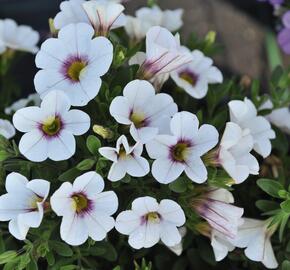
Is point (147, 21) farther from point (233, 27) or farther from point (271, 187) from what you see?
point (233, 27)

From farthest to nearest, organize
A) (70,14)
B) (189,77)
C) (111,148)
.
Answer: (189,77), (70,14), (111,148)

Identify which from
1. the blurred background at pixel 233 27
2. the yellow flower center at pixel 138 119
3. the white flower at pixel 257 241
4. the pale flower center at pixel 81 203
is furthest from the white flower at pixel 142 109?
the blurred background at pixel 233 27

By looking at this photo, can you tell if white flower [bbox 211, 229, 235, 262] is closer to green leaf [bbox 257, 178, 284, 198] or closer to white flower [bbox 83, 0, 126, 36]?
green leaf [bbox 257, 178, 284, 198]

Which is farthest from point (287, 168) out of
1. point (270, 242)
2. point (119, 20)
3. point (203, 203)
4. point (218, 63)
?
point (218, 63)

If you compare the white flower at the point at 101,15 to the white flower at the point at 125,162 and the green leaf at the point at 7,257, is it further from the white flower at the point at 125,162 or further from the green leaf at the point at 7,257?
the green leaf at the point at 7,257

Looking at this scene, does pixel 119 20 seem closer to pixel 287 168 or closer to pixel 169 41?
pixel 169 41

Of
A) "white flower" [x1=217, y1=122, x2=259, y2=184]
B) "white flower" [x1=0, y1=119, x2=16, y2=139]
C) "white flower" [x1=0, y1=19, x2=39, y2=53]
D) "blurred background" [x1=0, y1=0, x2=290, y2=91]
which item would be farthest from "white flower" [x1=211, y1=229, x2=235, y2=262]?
"blurred background" [x1=0, y1=0, x2=290, y2=91]

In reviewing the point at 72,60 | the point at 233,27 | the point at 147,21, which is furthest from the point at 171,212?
the point at 233,27
